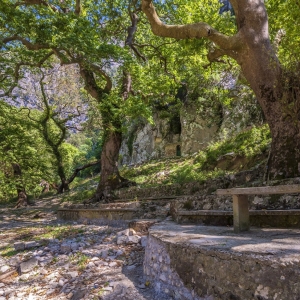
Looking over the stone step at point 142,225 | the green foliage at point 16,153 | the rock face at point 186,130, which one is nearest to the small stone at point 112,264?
the stone step at point 142,225

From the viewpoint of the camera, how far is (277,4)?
8328 millimetres

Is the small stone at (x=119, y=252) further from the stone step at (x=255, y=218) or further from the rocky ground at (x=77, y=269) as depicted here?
the stone step at (x=255, y=218)

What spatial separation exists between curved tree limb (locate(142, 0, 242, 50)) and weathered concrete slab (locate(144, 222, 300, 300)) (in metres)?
4.86

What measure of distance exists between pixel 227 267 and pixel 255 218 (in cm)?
201

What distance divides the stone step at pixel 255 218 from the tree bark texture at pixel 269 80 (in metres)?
1.86

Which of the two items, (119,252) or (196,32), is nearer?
(119,252)

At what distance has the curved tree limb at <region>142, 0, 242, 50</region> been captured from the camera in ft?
20.5

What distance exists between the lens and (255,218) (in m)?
3.98

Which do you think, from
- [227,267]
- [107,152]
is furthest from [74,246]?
[107,152]

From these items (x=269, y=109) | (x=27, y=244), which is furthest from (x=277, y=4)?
(x=27, y=244)

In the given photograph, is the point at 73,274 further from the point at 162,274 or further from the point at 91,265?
the point at 162,274

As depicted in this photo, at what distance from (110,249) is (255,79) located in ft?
16.0

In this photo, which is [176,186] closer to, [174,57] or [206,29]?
[206,29]

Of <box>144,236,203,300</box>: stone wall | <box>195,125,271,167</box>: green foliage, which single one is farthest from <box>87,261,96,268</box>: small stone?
<box>195,125,271,167</box>: green foliage
